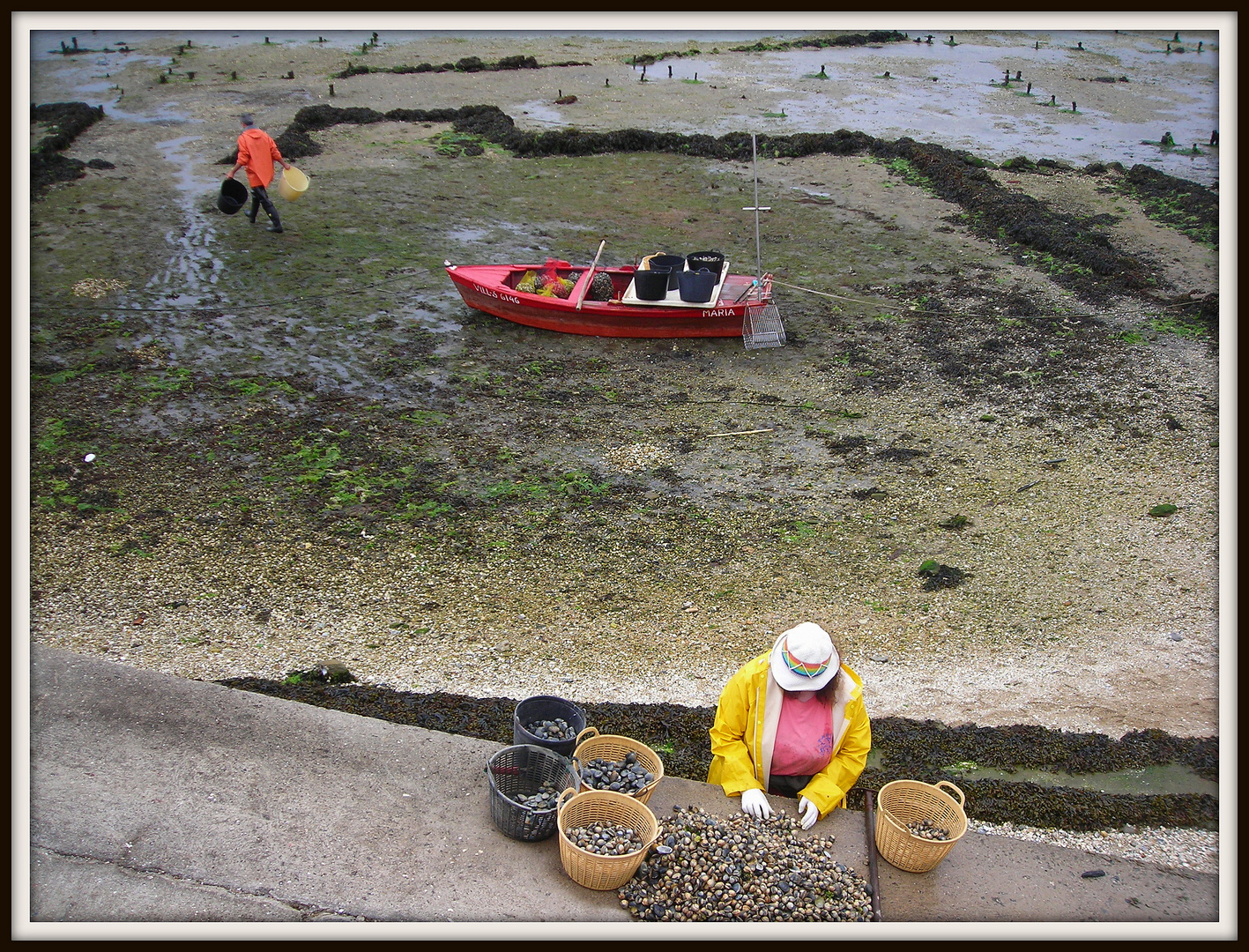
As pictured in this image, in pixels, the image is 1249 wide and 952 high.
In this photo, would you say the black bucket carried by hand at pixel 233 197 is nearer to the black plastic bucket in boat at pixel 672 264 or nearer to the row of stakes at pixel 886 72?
the black plastic bucket in boat at pixel 672 264

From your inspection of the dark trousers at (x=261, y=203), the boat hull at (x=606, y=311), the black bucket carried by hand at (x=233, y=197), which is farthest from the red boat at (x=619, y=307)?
the black bucket carried by hand at (x=233, y=197)

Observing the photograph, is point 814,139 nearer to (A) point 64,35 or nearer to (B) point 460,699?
(B) point 460,699

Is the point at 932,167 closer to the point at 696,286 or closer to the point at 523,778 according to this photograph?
the point at 696,286

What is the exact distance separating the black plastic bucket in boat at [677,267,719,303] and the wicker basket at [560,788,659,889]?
7801 mm

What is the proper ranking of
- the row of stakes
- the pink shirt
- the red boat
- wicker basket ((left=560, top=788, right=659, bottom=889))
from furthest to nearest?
the row of stakes → the red boat → the pink shirt → wicker basket ((left=560, top=788, right=659, bottom=889))

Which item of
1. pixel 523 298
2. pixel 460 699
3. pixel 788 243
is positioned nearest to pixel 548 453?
pixel 523 298

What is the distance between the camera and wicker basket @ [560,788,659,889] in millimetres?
3879

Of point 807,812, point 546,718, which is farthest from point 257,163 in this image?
point 807,812

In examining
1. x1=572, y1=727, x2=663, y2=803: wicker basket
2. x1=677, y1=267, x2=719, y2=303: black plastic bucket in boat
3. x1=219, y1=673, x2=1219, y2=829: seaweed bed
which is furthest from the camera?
x1=677, y1=267, x2=719, y2=303: black plastic bucket in boat

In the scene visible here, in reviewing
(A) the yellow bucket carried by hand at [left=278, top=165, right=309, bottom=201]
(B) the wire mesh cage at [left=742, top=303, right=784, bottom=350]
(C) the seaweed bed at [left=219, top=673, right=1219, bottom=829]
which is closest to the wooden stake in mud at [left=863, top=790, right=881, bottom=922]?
(C) the seaweed bed at [left=219, top=673, right=1219, bottom=829]

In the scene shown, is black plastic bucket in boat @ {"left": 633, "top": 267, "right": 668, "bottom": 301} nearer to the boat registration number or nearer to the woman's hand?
the boat registration number

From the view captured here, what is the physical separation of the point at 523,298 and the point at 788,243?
16.5 ft

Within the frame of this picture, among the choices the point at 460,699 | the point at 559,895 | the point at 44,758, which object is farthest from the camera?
the point at 460,699

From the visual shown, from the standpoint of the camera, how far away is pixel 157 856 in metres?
4.02
